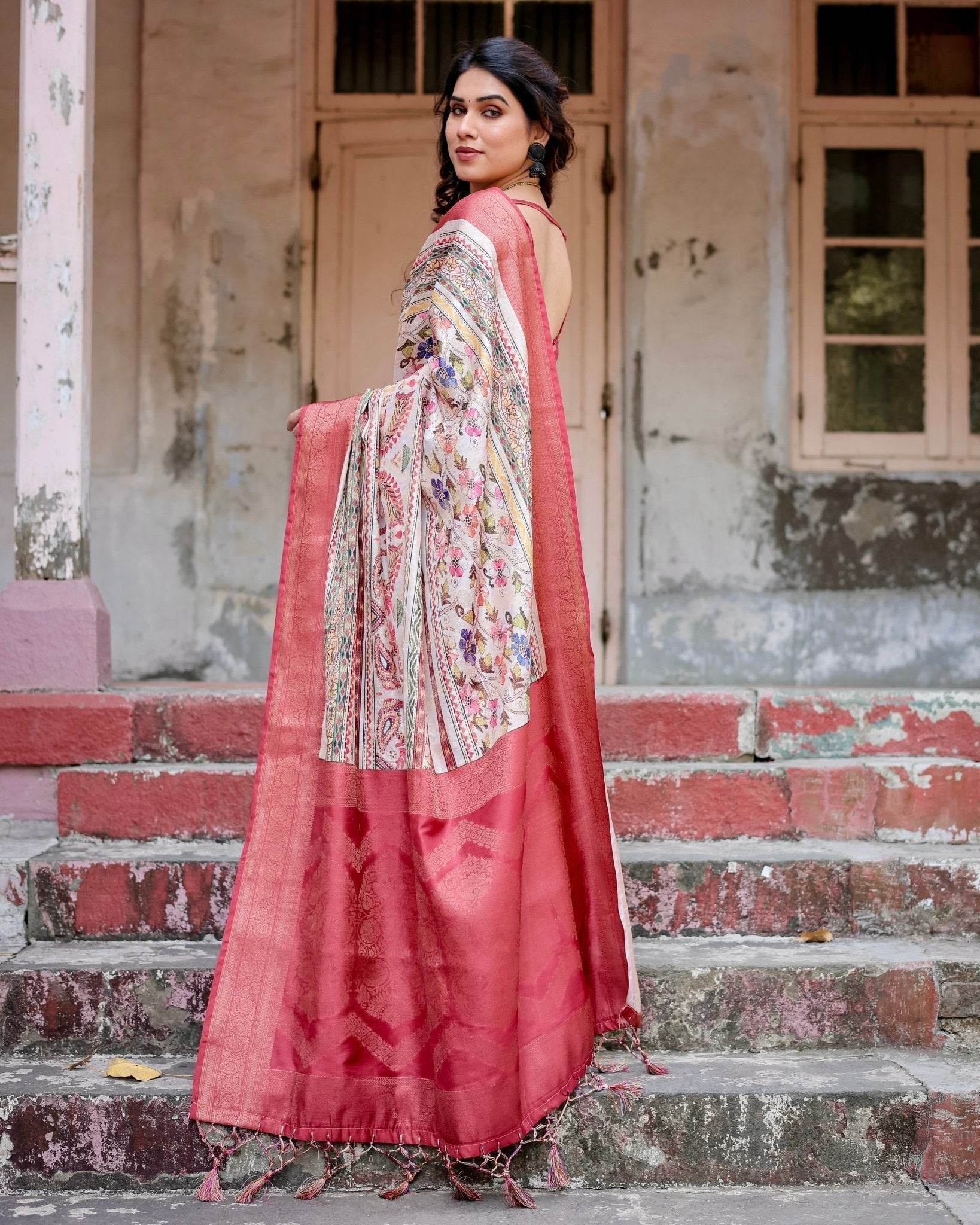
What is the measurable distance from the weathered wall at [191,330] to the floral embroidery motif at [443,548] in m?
3.11

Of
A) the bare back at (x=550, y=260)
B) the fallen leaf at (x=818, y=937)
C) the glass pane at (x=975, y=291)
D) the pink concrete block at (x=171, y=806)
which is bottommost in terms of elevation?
the fallen leaf at (x=818, y=937)

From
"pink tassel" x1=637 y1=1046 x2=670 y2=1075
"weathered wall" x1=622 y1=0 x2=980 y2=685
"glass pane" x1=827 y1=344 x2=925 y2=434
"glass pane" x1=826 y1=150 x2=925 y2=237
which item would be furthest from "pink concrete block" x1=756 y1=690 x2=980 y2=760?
"glass pane" x1=826 y1=150 x2=925 y2=237

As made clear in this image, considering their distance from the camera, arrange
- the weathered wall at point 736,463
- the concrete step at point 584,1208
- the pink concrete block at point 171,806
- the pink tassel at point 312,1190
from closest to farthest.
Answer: the concrete step at point 584,1208, the pink tassel at point 312,1190, the pink concrete block at point 171,806, the weathered wall at point 736,463

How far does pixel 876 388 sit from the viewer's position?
18.8ft

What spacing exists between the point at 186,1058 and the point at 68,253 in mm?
2250

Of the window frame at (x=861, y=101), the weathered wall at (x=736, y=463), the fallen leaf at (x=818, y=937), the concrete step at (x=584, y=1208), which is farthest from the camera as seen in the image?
the window frame at (x=861, y=101)

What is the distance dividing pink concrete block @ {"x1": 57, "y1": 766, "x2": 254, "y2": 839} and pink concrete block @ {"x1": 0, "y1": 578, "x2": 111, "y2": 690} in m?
0.39

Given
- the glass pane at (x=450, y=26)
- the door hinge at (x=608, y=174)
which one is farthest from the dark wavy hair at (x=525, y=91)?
the glass pane at (x=450, y=26)

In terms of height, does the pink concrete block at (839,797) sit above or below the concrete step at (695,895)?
above

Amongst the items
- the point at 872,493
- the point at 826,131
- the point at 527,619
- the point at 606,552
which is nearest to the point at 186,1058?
the point at 527,619

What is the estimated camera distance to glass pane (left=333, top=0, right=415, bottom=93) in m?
5.73

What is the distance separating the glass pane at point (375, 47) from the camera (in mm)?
5730

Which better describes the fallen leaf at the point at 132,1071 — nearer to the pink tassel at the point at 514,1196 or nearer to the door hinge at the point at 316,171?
the pink tassel at the point at 514,1196

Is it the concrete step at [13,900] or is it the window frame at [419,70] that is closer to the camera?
the concrete step at [13,900]
